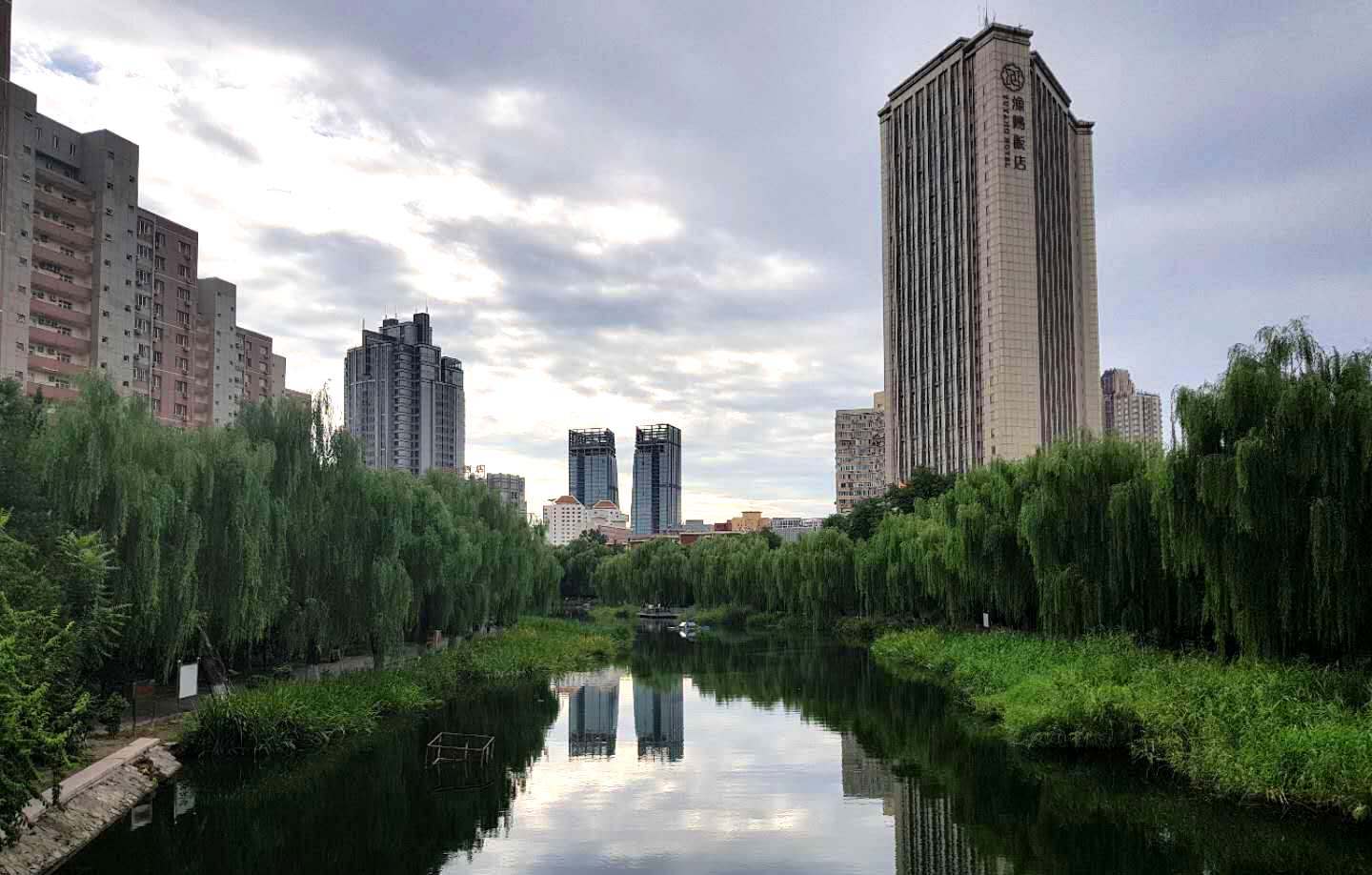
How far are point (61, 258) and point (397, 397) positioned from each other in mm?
83682

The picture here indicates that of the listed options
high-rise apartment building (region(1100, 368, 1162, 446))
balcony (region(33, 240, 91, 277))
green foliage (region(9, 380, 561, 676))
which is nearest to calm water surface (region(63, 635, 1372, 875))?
green foliage (region(9, 380, 561, 676))

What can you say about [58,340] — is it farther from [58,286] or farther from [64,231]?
[64,231]

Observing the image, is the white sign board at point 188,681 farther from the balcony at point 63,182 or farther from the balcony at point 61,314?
the balcony at point 63,182

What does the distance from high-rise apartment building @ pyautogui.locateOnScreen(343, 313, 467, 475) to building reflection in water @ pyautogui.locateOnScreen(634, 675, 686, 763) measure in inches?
4237

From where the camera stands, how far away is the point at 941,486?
6506cm

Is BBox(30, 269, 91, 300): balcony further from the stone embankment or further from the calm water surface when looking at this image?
the stone embankment

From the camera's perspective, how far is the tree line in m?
15.9

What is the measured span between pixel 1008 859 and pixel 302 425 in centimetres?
1850

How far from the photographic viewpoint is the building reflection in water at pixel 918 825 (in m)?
13.0

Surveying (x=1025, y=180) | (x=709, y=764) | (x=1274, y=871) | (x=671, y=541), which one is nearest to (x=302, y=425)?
(x=709, y=764)

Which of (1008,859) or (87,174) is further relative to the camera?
(87,174)

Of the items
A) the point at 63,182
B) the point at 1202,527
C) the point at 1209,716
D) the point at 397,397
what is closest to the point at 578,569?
the point at 63,182

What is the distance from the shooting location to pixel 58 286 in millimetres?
52156

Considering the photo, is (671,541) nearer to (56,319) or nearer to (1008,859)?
(56,319)
